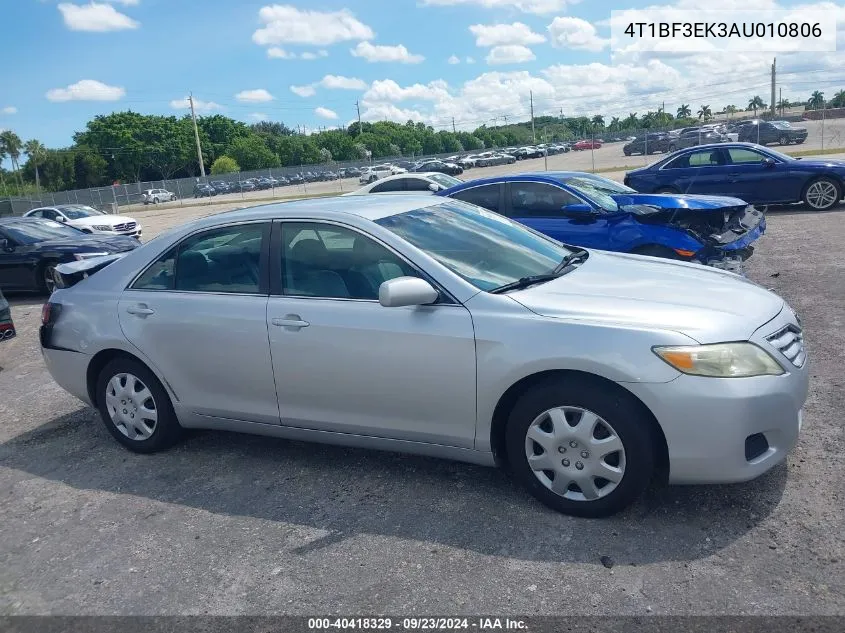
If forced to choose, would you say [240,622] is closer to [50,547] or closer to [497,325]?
[50,547]

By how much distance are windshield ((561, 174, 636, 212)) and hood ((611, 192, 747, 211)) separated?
4.9 inches

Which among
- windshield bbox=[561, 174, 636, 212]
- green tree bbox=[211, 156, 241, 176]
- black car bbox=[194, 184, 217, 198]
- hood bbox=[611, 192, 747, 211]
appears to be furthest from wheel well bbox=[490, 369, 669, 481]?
green tree bbox=[211, 156, 241, 176]

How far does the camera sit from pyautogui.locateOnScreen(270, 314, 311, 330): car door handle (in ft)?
13.1

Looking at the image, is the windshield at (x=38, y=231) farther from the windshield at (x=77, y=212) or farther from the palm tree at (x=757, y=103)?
the palm tree at (x=757, y=103)

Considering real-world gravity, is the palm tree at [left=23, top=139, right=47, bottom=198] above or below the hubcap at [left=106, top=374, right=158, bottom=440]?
Result: above

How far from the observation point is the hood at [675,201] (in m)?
8.02

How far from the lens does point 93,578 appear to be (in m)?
3.42

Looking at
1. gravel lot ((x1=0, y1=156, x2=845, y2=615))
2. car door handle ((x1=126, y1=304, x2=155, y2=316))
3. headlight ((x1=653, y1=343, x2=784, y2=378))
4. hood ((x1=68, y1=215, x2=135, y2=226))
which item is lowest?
gravel lot ((x1=0, y1=156, x2=845, y2=615))

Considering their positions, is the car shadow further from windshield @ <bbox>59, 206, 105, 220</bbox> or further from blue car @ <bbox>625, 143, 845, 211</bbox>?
windshield @ <bbox>59, 206, 105, 220</bbox>

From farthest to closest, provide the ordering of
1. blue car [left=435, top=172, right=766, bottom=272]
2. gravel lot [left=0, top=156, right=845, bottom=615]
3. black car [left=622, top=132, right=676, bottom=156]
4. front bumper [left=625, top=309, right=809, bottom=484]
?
black car [left=622, top=132, right=676, bottom=156] < blue car [left=435, top=172, right=766, bottom=272] < front bumper [left=625, top=309, right=809, bottom=484] < gravel lot [left=0, top=156, right=845, bottom=615]

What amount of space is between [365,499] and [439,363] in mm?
898

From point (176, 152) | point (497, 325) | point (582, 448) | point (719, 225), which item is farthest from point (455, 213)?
point (176, 152)

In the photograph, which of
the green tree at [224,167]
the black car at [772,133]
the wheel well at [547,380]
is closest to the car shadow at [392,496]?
the wheel well at [547,380]

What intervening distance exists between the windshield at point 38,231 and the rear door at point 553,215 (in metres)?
7.76
